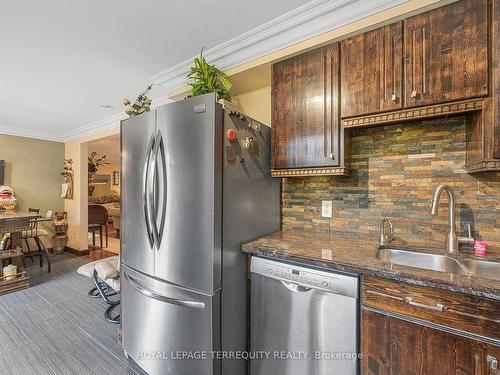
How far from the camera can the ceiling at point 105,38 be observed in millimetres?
1644

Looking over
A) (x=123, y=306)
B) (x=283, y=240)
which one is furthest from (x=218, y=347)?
(x=123, y=306)

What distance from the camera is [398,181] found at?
5.59 feet

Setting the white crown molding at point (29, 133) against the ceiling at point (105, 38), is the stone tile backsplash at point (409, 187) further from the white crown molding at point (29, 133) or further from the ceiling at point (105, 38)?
the white crown molding at point (29, 133)

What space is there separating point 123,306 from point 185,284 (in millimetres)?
828

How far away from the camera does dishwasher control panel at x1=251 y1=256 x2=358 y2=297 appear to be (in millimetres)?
1229

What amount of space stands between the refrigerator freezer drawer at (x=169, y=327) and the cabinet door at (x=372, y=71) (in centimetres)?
150

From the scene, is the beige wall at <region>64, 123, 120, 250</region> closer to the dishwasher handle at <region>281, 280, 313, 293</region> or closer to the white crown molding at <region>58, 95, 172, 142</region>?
the white crown molding at <region>58, 95, 172, 142</region>

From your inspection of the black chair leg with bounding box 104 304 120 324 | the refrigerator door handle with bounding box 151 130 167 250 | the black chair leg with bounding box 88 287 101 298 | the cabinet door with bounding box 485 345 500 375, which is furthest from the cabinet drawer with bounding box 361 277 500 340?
the black chair leg with bounding box 88 287 101 298

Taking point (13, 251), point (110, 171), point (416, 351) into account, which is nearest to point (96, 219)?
point (13, 251)

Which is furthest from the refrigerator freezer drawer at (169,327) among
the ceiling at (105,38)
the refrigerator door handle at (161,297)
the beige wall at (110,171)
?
the beige wall at (110,171)

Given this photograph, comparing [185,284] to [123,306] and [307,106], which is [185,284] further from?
[307,106]

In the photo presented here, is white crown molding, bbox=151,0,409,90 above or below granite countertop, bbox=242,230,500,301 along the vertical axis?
above

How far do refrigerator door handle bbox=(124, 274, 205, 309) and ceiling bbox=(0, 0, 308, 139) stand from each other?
1899mm

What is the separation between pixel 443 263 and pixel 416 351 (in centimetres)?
60
